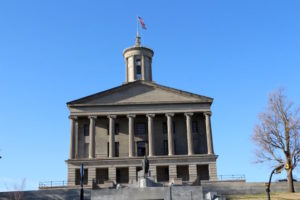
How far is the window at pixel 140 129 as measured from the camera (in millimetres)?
61438

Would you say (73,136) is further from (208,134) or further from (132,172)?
(208,134)

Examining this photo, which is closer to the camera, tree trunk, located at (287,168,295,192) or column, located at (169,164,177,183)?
tree trunk, located at (287,168,295,192)

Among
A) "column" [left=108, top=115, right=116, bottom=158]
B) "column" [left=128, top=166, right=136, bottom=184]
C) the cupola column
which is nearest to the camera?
"column" [left=128, top=166, right=136, bottom=184]

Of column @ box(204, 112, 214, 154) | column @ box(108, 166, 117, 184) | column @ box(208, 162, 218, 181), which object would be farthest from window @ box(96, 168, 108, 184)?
column @ box(204, 112, 214, 154)

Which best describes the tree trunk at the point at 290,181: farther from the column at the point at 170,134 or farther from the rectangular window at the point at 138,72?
the rectangular window at the point at 138,72

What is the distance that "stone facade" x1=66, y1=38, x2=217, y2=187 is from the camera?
56.2 metres

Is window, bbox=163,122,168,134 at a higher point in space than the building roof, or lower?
lower

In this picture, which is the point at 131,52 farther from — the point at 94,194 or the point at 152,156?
the point at 94,194

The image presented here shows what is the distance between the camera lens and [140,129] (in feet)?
203

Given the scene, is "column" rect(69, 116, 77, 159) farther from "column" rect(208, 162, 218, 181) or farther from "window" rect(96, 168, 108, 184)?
"column" rect(208, 162, 218, 181)

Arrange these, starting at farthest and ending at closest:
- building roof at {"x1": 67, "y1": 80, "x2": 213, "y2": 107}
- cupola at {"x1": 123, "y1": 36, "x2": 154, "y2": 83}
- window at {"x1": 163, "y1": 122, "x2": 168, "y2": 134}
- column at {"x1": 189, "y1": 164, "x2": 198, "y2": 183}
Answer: cupola at {"x1": 123, "y1": 36, "x2": 154, "y2": 83} < window at {"x1": 163, "y1": 122, "x2": 168, "y2": 134} < building roof at {"x1": 67, "y1": 80, "x2": 213, "y2": 107} < column at {"x1": 189, "y1": 164, "x2": 198, "y2": 183}

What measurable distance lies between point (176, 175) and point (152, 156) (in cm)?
440

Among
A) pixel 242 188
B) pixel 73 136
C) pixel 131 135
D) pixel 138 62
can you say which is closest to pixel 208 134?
pixel 131 135

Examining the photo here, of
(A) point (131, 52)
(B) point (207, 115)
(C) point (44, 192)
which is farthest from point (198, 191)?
(A) point (131, 52)
